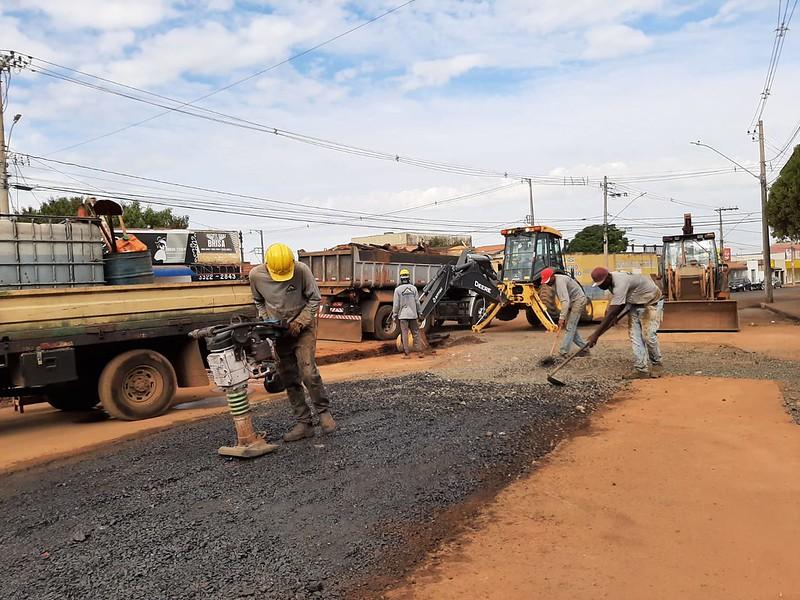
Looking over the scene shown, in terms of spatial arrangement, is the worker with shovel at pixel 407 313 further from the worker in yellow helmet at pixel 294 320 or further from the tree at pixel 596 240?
the tree at pixel 596 240

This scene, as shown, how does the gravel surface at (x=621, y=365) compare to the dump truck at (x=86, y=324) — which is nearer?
the dump truck at (x=86, y=324)

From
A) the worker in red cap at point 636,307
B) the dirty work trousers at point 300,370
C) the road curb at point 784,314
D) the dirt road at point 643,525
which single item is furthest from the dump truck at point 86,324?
the road curb at point 784,314

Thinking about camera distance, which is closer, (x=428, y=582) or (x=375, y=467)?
(x=428, y=582)

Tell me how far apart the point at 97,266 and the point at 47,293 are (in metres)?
1.13

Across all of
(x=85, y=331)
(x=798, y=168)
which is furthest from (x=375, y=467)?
(x=798, y=168)

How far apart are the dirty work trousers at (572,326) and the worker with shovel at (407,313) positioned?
3.76 metres

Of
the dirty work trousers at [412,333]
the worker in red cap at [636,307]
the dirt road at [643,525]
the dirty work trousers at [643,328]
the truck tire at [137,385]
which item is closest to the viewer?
the dirt road at [643,525]

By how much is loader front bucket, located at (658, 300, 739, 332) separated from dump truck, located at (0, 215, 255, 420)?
40.2 ft

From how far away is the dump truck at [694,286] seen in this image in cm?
1656

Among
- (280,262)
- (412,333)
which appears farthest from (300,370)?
(412,333)

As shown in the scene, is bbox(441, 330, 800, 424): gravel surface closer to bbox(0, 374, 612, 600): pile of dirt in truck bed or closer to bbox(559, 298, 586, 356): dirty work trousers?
bbox(559, 298, 586, 356): dirty work trousers

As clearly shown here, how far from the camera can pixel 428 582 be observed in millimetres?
Result: 3271

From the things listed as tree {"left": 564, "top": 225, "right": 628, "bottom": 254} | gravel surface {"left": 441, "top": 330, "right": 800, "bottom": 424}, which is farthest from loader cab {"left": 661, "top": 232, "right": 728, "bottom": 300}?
tree {"left": 564, "top": 225, "right": 628, "bottom": 254}

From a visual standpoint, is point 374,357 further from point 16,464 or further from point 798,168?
point 798,168
